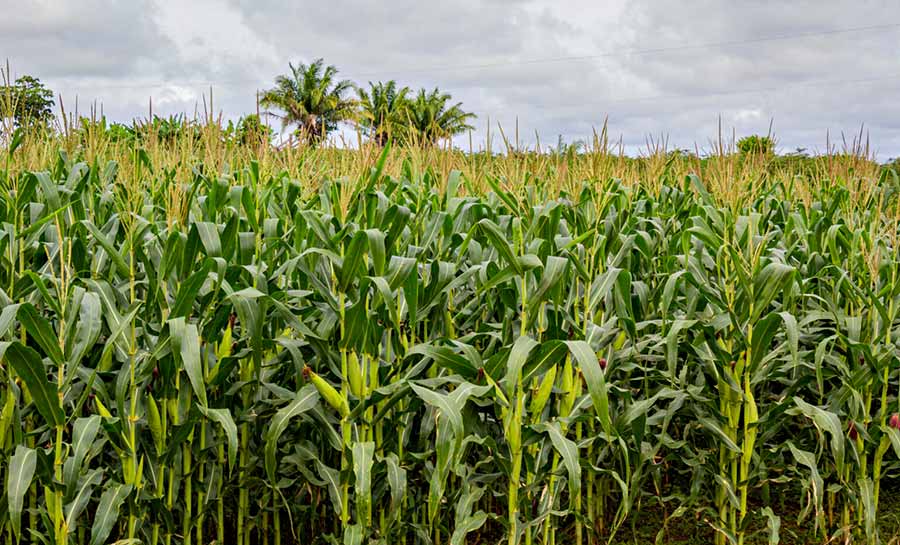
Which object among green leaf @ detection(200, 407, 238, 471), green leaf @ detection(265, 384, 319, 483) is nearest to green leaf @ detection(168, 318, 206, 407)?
green leaf @ detection(200, 407, 238, 471)

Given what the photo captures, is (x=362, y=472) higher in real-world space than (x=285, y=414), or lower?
lower

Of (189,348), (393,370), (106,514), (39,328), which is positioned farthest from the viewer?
(393,370)

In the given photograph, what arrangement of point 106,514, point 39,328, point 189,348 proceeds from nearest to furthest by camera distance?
point 39,328, point 189,348, point 106,514

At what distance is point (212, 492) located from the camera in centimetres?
347

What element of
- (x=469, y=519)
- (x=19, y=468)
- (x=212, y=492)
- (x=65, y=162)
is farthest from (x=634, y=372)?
(x=65, y=162)

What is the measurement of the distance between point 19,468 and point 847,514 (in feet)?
12.6

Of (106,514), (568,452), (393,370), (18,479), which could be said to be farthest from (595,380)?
(18,479)

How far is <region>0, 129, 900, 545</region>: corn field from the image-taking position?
302 cm

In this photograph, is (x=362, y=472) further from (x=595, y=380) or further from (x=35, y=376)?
(x=35, y=376)

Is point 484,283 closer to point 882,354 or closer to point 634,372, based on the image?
point 634,372

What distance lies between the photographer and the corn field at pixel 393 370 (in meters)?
3.02

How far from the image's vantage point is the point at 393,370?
11.1 feet

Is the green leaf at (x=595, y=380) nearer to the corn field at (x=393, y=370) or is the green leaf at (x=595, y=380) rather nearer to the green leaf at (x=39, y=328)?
the corn field at (x=393, y=370)

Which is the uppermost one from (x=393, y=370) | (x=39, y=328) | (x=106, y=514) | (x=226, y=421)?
(x=39, y=328)
